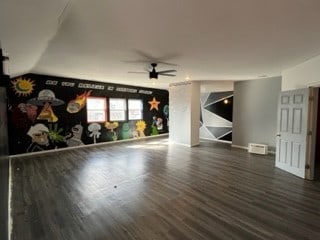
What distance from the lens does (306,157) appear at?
3877 mm

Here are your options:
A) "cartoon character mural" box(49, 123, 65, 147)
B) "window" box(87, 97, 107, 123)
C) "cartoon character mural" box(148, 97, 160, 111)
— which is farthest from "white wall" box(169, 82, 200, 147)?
"cartoon character mural" box(49, 123, 65, 147)

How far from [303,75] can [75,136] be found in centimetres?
699

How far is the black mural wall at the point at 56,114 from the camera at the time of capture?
18.4ft

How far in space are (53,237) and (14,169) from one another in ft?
10.7

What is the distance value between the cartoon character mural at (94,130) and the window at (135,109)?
1.60 metres

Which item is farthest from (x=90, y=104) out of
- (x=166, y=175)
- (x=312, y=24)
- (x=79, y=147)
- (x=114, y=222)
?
(x=312, y=24)

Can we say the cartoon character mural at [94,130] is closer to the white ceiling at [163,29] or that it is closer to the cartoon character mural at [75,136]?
the cartoon character mural at [75,136]

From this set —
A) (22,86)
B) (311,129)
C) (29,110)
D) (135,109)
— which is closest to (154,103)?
(135,109)

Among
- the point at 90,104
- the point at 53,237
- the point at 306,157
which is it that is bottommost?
the point at 53,237

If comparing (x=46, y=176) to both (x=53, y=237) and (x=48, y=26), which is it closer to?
Result: (x=53, y=237)

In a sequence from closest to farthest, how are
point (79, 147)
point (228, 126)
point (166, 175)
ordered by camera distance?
point (166, 175) < point (79, 147) < point (228, 126)

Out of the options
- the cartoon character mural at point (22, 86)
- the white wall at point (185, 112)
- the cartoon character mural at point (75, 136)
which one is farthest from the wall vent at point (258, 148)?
the cartoon character mural at point (22, 86)

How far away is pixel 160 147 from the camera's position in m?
7.11

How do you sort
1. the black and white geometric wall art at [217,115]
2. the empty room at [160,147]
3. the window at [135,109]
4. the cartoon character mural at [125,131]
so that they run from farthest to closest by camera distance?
the window at [135,109] < the cartoon character mural at [125,131] < the black and white geometric wall art at [217,115] < the empty room at [160,147]
